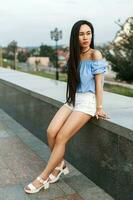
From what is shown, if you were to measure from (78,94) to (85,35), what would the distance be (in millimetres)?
582

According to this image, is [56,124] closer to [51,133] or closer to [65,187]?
[51,133]

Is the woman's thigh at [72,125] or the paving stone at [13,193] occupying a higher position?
the woman's thigh at [72,125]

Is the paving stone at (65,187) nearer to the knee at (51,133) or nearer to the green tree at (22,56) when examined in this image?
the knee at (51,133)

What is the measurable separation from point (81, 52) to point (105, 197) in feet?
4.71

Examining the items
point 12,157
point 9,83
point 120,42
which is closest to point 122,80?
point 120,42

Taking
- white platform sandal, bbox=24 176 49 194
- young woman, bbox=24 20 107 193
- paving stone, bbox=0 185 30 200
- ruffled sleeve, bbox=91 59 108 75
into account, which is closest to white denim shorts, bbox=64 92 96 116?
young woman, bbox=24 20 107 193

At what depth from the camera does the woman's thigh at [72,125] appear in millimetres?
4152

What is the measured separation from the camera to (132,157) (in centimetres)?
365

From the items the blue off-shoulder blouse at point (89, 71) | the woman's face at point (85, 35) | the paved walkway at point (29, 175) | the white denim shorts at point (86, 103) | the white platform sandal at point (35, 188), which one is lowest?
the paved walkway at point (29, 175)

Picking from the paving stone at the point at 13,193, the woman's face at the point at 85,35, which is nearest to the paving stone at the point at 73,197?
the paving stone at the point at 13,193

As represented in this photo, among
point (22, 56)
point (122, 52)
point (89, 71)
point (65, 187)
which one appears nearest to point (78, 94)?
point (89, 71)

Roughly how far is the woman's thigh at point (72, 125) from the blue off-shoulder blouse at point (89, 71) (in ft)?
0.82

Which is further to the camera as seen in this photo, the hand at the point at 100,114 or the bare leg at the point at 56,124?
the bare leg at the point at 56,124

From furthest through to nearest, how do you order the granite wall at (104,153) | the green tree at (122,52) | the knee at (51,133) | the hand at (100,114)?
1. the green tree at (122,52)
2. the knee at (51,133)
3. the hand at (100,114)
4. the granite wall at (104,153)
